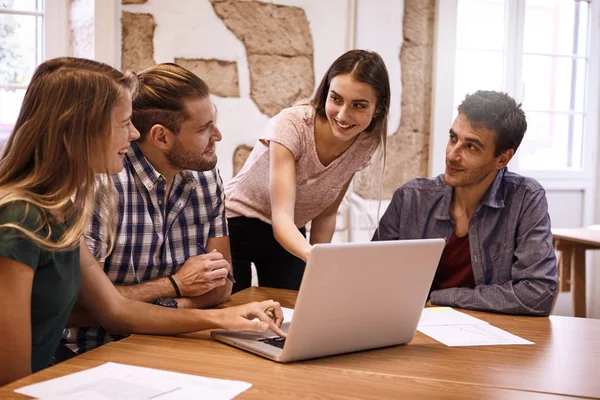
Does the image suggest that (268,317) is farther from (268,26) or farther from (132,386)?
(268,26)

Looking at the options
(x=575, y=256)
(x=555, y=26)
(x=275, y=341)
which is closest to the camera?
(x=275, y=341)

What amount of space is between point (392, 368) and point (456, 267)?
86cm

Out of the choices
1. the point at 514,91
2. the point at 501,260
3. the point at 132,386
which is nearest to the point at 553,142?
the point at 514,91

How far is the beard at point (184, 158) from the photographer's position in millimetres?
1757

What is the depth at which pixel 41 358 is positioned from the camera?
133 cm

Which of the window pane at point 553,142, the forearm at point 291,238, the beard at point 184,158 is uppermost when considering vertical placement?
the window pane at point 553,142

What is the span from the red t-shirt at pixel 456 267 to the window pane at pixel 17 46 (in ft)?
6.60

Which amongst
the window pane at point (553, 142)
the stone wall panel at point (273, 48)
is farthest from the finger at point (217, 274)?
the window pane at point (553, 142)

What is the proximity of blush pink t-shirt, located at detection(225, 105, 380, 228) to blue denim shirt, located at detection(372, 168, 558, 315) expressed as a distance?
186mm

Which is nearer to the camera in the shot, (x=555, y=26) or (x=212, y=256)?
(x=212, y=256)

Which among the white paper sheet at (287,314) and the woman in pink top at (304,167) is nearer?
the white paper sheet at (287,314)

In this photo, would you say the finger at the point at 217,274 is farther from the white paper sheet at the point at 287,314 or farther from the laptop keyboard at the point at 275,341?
the laptop keyboard at the point at 275,341

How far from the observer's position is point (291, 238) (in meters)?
1.89

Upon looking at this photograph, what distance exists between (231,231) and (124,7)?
1.17 m
